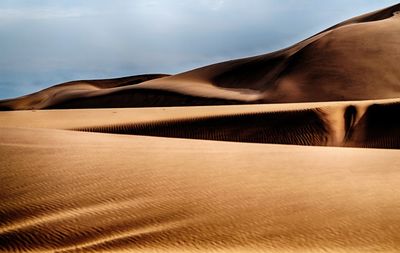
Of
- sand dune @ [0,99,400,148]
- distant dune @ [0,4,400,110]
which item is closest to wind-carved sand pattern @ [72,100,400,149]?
sand dune @ [0,99,400,148]

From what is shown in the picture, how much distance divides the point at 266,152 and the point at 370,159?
1.15 meters

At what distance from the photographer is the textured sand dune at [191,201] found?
3.02 metres

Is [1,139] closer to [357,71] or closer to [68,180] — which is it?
[68,180]

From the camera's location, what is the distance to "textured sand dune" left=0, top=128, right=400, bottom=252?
119 inches

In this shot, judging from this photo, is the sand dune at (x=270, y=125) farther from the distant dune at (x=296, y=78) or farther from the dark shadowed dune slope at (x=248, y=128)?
the distant dune at (x=296, y=78)

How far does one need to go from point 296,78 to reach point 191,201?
73.7 ft

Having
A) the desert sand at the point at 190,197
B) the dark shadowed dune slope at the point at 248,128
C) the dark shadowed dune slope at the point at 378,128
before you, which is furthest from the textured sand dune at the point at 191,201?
the dark shadowed dune slope at the point at 378,128

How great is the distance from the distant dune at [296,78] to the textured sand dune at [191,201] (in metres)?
18.5

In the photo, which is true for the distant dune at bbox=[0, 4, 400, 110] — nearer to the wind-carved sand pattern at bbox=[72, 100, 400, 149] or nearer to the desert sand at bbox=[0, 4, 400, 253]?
the wind-carved sand pattern at bbox=[72, 100, 400, 149]

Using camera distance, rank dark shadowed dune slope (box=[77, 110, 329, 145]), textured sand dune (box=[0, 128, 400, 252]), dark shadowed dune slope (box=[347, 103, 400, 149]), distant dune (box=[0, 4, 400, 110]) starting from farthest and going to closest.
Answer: distant dune (box=[0, 4, 400, 110]) → dark shadowed dune slope (box=[347, 103, 400, 149]) → dark shadowed dune slope (box=[77, 110, 329, 145]) → textured sand dune (box=[0, 128, 400, 252])

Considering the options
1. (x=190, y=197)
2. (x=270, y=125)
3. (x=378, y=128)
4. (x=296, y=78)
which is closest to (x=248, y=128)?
(x=270, y=125)

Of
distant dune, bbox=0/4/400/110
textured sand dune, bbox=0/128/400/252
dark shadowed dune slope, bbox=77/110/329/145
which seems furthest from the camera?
distant dune, bbox=0/4/400/110

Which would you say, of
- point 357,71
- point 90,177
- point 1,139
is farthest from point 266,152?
point 357,71

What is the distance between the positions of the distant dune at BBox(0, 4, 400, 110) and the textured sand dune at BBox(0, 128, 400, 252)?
18.5m
